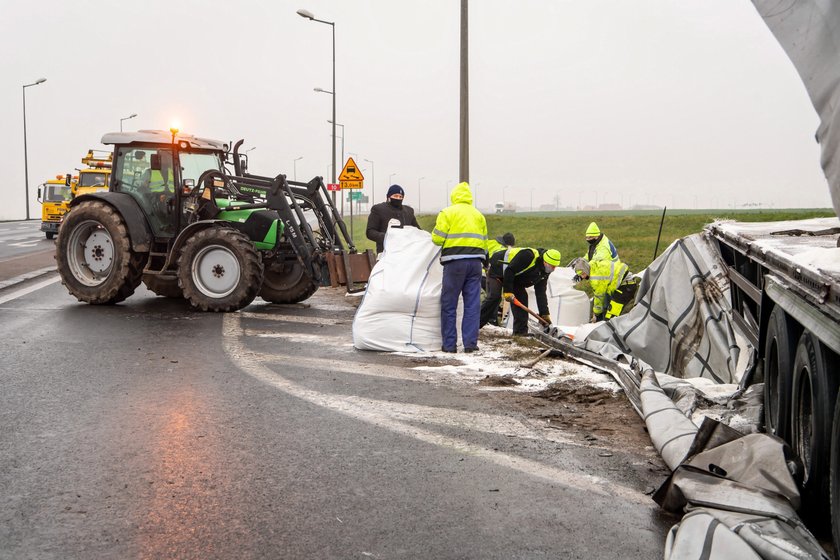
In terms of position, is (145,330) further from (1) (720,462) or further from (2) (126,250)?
(1) (720,462)

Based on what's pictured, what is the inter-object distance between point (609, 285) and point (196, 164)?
21.9 feet

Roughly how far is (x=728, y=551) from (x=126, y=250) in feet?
40.4

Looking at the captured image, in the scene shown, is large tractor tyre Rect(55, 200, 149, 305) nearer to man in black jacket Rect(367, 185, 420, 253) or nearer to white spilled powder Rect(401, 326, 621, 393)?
man in black jacket Rect(367, 185, 420, 253)

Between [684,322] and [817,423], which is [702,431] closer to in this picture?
[817,423]

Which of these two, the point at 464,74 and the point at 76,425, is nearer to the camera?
the point at 76,425

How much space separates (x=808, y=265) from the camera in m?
4.63

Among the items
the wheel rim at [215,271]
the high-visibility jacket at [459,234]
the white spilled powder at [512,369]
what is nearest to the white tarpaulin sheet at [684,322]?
the white spilled powder at [512,369]

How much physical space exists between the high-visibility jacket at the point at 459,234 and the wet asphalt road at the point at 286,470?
5.05 feet

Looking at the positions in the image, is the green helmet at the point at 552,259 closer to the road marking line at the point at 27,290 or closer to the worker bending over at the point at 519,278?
the worker bending over at the point at 519,278

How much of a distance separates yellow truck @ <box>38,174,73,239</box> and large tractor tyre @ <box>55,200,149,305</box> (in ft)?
78.6

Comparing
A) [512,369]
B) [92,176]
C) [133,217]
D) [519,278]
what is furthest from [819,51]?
[92,176]

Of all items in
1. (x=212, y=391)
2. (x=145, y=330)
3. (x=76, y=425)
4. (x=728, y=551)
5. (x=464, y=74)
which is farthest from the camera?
(x=464, y=74)

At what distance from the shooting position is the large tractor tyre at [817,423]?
441cm

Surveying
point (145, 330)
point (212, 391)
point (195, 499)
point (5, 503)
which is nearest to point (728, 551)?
point (195, 499)
